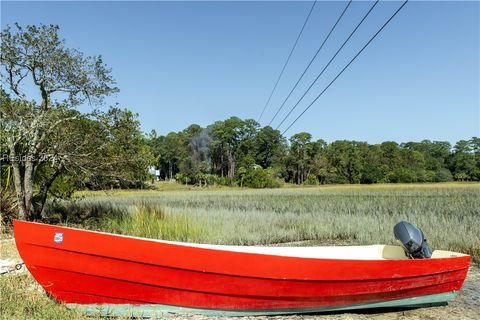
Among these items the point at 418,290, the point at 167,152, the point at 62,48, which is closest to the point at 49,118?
the point at 62,48

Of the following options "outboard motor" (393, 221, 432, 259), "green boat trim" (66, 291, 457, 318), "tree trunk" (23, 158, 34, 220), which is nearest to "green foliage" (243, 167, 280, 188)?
"tree trunk" (23, 158, 34, 220)

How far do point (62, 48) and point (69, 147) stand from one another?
231cm

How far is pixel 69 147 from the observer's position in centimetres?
1031

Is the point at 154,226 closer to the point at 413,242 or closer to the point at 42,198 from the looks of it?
the point at 42,198

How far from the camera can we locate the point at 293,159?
79.3 metres

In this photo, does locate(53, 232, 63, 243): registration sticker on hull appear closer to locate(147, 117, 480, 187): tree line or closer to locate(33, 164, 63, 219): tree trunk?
locate(33, 164, 63, 219): tree trunk

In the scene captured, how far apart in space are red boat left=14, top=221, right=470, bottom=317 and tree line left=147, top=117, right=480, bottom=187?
6081cm

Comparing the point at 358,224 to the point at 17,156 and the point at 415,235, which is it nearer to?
the point at 415,235

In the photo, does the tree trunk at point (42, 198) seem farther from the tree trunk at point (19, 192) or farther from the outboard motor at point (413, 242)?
the outboard motor at point (413, 242)

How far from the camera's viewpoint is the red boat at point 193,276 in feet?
14.3

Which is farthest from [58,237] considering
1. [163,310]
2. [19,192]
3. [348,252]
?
[19,192]

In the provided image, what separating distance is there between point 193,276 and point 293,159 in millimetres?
75622

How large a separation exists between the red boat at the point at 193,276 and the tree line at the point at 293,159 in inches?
2394

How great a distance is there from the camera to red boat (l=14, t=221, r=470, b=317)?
14.3 feet
